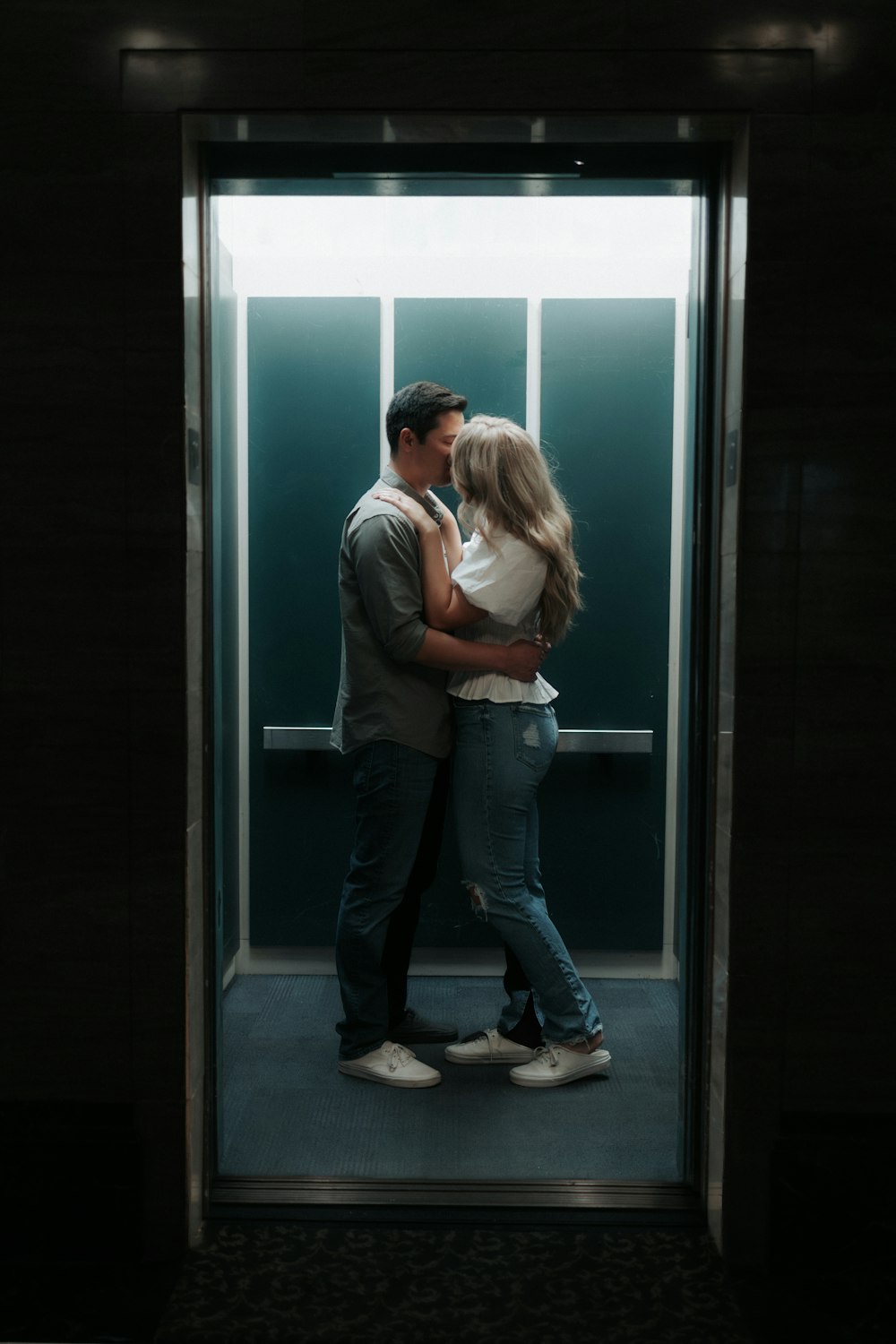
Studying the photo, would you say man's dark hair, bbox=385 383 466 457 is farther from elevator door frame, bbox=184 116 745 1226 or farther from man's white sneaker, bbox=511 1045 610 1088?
man's white sneaker, bbox=511 1045 610 1088

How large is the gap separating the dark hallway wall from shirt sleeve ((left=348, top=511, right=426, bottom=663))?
81 centimetres

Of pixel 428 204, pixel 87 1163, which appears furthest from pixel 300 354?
pixel 87 1163

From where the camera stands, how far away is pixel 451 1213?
8.70 feet

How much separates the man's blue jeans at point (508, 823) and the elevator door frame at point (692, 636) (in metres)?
0.59

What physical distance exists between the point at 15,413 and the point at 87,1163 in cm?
162

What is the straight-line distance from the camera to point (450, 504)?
405cm

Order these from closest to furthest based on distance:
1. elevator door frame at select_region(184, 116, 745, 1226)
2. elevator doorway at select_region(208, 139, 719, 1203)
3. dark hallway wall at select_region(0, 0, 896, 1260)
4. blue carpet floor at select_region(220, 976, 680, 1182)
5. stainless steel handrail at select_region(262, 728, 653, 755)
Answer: dark hallway wall at select_region(0, 0, 896, 1260), elevator door frame at select_region(184, 116, 745, 1226), blue carpet floor at select_region(220, 976, 680, 1182), elevator doorway at select_region(208, 139, 719, 1203), stainless steel handrail at select_region(262, 728, 653, 755)

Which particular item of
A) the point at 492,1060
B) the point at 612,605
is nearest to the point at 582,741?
the point at 612,605

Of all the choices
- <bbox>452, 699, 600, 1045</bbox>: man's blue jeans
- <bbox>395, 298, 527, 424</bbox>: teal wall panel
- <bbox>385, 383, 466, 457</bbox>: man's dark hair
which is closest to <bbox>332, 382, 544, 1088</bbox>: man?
<bbox>385, 383, 466, 457</bbox>: man's dark hair

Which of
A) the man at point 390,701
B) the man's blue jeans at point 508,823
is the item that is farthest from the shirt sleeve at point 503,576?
the man's blue jeans at point 508,823

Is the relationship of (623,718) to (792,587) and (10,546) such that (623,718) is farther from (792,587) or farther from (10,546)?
(10,546)

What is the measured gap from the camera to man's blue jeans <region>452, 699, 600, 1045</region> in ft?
10.6

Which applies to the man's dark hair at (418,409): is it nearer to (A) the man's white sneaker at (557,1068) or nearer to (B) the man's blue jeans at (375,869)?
(B) the man's blue jeans at (375,869)

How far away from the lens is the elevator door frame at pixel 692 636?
244cm
